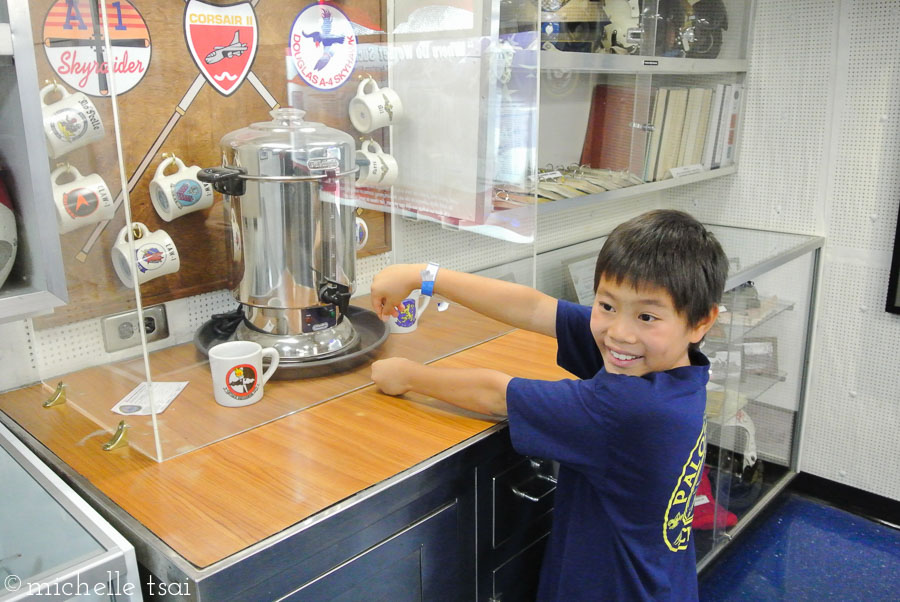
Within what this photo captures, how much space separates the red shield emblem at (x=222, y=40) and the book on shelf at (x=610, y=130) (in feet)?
3.66

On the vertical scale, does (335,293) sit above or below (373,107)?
below

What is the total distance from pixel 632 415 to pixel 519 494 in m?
0.30

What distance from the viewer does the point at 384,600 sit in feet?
3.18

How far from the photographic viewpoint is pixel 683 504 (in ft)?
3.46

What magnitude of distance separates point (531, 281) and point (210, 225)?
2.45 ft

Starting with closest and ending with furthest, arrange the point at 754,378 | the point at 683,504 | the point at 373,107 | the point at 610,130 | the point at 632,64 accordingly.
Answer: the point at 683,504
the point at 373,107
the point at 632,64
the point at 610,130
the point at 754,378

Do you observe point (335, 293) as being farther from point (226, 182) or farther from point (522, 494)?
point (522, 494)

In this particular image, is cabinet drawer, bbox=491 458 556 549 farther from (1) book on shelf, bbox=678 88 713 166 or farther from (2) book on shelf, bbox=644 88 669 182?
(1) book on shelf, bbox=678 88 713 166

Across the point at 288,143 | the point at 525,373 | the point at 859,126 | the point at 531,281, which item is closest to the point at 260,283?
the point at 288,143

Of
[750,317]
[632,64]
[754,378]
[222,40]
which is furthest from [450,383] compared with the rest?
[754,378]

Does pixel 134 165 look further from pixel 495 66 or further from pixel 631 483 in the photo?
pixel 631 483

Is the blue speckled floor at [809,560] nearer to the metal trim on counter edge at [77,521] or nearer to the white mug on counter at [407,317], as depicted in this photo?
the white mug on counter at [407,317]

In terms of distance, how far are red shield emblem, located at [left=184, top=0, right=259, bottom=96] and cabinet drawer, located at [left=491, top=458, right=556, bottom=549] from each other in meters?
0.82

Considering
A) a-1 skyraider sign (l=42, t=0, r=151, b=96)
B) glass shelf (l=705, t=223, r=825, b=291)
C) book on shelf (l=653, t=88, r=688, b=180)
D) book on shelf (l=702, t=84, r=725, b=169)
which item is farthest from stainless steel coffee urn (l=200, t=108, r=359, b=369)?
book on shelf (l=702, t=84, r=725, b=169)
